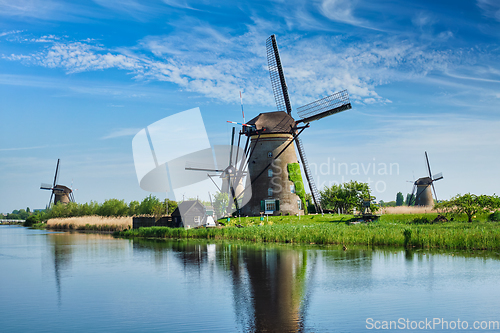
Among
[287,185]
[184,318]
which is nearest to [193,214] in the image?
[287,185]

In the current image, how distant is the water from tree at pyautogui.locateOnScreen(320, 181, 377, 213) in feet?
62.8

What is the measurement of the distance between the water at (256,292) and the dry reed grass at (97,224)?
31.1 m

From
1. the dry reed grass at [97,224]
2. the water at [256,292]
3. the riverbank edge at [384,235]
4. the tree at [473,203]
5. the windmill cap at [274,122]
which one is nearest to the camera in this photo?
the water at [256,292]

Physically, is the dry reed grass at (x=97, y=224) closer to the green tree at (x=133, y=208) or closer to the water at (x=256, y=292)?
the green tree at (x=133, y=208)

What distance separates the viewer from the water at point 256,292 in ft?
36.4

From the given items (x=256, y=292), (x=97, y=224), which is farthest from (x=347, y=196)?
(x=97, y=224)

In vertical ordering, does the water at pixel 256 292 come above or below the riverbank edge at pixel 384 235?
below

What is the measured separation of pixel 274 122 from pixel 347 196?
1119 cm

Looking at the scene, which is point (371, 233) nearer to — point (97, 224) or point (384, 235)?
point (384, 235)

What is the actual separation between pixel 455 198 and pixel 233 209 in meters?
22.2

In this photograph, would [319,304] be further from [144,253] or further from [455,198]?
[455,198]

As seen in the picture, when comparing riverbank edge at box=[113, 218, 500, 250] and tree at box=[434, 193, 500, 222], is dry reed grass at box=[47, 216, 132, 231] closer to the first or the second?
riverbank edge at box=[113, 218, 500, 250]

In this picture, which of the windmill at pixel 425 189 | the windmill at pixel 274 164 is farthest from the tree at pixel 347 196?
the windmill at pixel 425 189

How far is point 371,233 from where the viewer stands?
2600 centimetres
